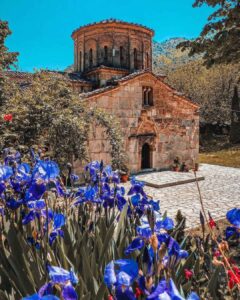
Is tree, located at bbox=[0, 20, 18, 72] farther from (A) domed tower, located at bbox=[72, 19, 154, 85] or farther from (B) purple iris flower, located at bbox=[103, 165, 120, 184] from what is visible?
(B) purple iris flower, located at bbox=[103, 165, 120, 184]

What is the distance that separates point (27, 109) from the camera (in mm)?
9508

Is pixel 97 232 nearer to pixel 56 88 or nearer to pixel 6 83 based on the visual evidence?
pixel 56 88

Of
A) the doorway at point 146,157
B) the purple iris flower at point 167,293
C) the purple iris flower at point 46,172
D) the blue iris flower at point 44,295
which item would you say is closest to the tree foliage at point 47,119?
the doorway at point 146,157

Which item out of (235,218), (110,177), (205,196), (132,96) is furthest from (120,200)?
(132,96)

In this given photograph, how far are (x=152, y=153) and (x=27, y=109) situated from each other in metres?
9.02

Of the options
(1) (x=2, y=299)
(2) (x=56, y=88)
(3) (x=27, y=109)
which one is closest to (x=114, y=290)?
(1) (x=2, y=299)

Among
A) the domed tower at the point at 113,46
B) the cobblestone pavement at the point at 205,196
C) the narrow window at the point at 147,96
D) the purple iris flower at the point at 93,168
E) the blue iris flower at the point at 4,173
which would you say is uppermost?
the domed tower at the point at 113,46

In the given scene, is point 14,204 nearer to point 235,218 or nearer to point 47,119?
point 235,218

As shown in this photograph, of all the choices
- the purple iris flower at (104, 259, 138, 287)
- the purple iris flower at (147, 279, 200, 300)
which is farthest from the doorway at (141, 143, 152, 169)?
the purple iris flower at (147, 279, 200, 300)

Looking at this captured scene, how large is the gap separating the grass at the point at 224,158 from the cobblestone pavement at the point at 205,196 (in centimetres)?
406

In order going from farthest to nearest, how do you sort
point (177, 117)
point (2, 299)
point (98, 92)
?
point (177, 117) < point (98, 92) < point (2, 299)

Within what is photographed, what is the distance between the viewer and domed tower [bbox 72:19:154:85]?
1847 cm

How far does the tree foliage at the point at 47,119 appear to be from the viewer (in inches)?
371

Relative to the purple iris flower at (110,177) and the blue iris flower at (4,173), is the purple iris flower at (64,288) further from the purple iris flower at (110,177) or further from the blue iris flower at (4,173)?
the purple iris flower at (110,177)
